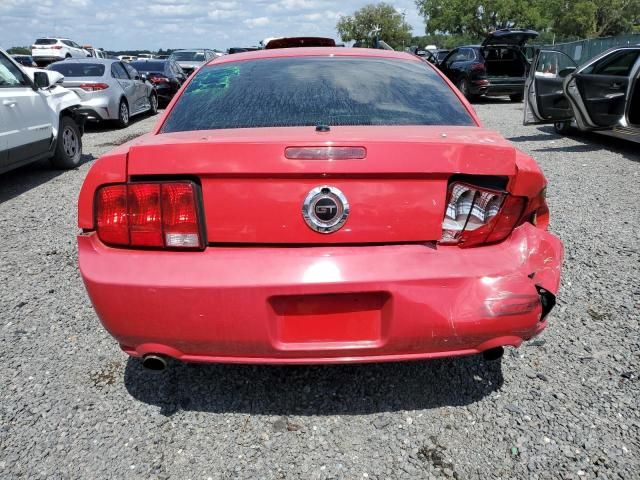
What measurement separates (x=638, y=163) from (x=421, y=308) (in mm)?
6928

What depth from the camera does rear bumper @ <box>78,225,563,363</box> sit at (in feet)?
6.03

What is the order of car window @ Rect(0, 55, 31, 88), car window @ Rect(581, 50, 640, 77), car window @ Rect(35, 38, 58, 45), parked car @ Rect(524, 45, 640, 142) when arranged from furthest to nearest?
1. car window @ Rect(35, 38, 58, 45)
2. car window @ Rect(581, 50, 640, 77)
3. parked car @ Rect(524, 45, 640, 142)
4. car window @ Rect(0, 55, 31, 88)

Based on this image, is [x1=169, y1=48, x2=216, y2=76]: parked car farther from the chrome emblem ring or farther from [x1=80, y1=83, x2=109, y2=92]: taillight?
the chrome emblem ring

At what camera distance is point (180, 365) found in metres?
2.68

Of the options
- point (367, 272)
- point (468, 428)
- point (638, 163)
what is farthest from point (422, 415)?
point (638, 163)

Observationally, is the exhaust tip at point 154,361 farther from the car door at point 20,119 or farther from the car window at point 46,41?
the car window at point 46,41

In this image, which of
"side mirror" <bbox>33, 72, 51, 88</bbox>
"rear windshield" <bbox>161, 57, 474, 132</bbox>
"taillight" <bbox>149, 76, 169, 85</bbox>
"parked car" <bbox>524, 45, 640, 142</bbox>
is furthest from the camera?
"taillight" <bbox>149, 76, 169, 85</bbox>

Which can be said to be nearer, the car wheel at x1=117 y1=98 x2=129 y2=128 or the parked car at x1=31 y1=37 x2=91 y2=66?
the car wheel at x1=117 y1=98 x2=129 y2=128

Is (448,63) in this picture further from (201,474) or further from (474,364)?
(201,474)

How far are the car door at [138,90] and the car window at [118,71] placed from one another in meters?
0.24

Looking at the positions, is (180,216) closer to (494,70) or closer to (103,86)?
(103,86)

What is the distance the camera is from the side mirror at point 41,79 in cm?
635

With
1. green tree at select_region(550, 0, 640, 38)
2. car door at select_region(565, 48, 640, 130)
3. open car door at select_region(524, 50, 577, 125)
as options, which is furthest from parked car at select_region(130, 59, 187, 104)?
green tree at select_region(550, 0, 640, 38)

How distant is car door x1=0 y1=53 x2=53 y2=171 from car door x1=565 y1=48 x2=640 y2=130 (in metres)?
7.35
